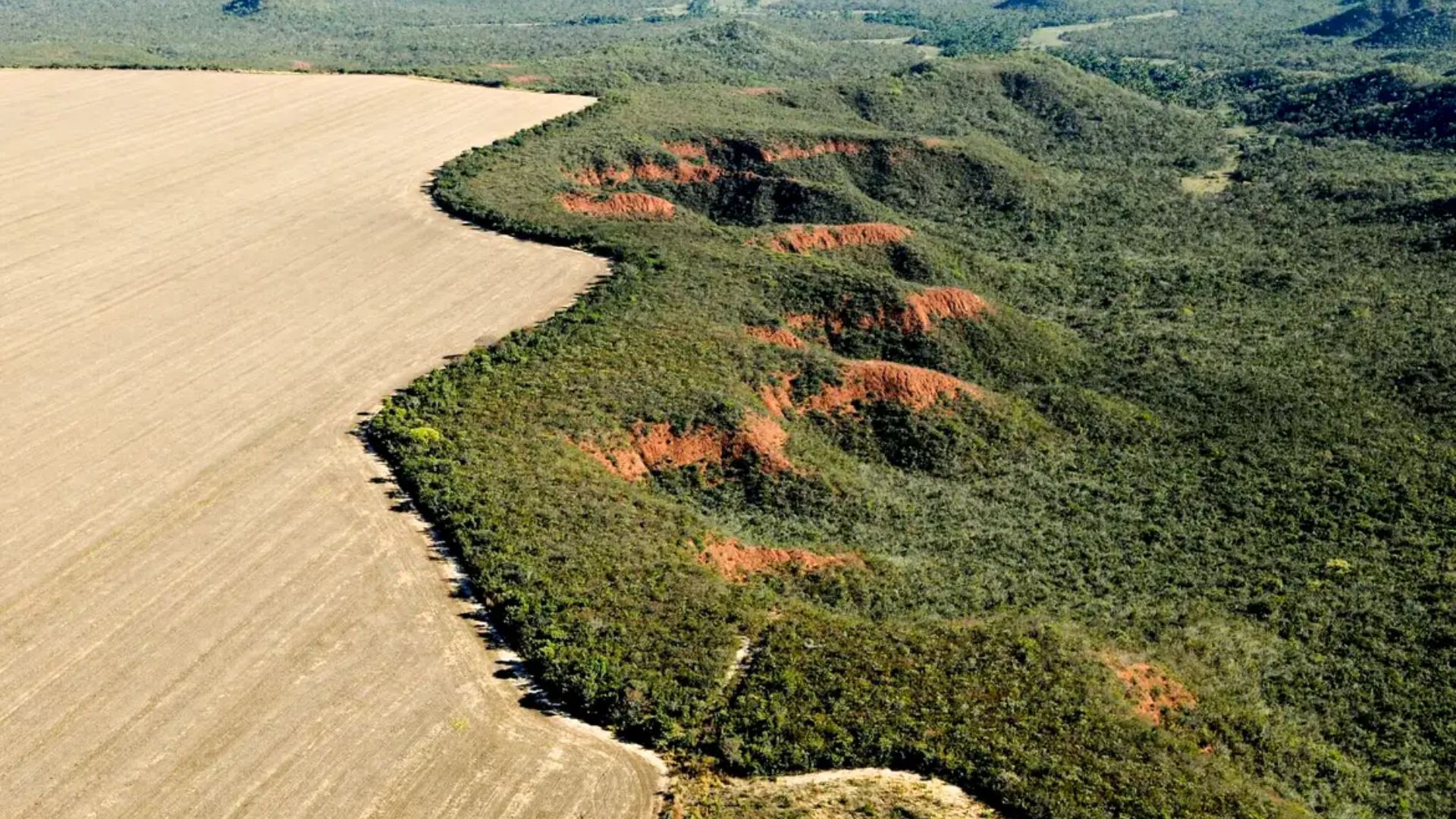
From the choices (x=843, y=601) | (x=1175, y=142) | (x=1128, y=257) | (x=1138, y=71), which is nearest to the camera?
(x=843, y=601)

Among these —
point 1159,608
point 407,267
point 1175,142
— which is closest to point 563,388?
point 407,267

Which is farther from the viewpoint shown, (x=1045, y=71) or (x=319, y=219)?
(x=1045, y=71)

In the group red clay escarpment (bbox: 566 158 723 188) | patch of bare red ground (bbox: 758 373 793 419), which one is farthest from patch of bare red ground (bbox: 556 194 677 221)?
patch of bare red ground (bbox: 758 373 793 419)

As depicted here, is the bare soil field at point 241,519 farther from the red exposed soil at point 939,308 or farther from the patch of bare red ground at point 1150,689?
the red exposed soil at point 939,308

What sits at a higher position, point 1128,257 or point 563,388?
point 563,388

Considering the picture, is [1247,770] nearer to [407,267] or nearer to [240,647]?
[240,647]

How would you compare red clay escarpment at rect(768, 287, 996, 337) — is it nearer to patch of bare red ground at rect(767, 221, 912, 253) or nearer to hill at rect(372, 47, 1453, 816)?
hill at rect(372, 47, 1453, 816)

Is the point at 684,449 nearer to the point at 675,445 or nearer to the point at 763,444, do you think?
the point at 675,445

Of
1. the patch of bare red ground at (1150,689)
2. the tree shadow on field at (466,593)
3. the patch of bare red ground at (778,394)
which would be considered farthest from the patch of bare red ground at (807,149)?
the patch of bare red ground at (1150,689)
